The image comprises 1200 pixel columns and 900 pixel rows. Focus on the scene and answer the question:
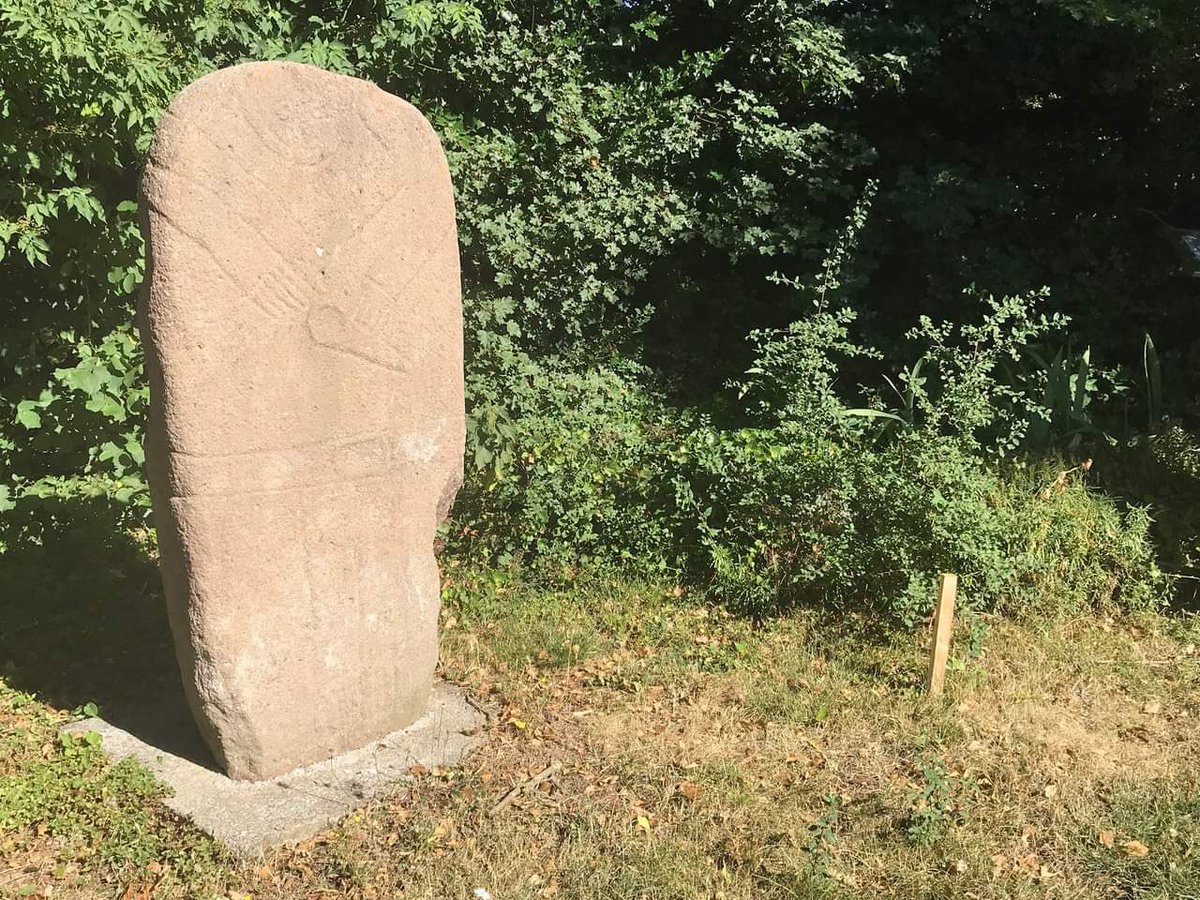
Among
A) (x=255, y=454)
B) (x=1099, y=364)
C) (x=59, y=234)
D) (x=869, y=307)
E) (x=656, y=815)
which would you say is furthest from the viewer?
(x=869, y=307)

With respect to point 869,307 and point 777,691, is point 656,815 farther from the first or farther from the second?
point 869,307

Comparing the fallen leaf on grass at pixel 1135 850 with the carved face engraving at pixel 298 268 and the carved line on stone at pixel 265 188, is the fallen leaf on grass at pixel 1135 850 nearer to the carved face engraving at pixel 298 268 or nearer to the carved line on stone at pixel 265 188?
the carved face engraving at pixel 298 268

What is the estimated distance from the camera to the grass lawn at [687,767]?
2.89 metres

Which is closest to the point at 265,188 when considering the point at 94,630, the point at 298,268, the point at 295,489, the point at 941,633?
the point at 298,268

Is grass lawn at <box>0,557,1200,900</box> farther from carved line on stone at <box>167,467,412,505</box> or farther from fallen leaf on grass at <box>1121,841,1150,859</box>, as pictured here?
carved line on stone at <box>167,467,412,505</box>

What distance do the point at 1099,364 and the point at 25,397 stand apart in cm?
619

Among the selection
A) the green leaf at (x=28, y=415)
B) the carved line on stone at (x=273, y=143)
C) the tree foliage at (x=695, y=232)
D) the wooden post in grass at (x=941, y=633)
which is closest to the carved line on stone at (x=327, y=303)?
A: the carved line on stone at (x=273, y=143)

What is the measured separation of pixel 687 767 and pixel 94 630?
2.46m

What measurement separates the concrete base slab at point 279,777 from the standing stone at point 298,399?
0.08 m

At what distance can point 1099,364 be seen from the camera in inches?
257

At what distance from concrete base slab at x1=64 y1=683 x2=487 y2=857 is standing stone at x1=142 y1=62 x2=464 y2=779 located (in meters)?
0.08

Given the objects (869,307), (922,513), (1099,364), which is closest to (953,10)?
(869,307)

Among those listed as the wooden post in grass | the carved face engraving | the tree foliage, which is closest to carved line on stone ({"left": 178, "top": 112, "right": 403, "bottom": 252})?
the carved face engraving

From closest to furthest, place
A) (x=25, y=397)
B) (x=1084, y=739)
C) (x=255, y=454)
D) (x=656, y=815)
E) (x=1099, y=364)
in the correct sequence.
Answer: (x=255, y=454) < (x=656, y=815) < (x=1084, y=739) < (x=25, y=397) < (x=1099, y=364)
